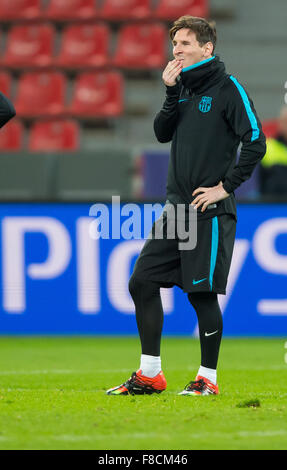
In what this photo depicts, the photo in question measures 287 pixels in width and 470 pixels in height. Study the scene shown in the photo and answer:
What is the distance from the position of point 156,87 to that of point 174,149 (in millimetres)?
8193

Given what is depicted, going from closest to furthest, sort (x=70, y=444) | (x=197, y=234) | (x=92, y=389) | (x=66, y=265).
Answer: (x=70, y=444) < (x=197, y=234) < (x=92, y=389) < (x=66, y=265)

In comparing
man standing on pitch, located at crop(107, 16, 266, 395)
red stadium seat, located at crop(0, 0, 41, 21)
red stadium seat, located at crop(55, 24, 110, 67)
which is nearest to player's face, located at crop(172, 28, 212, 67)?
man standing on pitch, located at crop(107, 16, 266, 395)

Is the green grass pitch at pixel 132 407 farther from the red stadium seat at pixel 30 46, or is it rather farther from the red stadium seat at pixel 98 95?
the red stadium seat at pixel 30 46

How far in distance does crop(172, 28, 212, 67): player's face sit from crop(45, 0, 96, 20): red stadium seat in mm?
8703

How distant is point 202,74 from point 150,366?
1478 millimetres

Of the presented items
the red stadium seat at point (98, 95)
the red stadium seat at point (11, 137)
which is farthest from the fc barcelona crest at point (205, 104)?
the red stadium seat at point (98, 95)

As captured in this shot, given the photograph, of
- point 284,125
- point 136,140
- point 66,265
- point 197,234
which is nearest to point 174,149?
point 197,234

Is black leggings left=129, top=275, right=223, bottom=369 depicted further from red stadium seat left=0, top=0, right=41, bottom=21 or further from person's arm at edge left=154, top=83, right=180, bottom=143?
red stadium seat left=0, top=0, right=41, bottom=21

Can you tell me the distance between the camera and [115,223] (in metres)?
8.16

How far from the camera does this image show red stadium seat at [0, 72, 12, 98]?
12320mm

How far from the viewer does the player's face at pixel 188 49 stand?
452cm

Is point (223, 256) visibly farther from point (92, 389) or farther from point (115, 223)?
point (115, 223)

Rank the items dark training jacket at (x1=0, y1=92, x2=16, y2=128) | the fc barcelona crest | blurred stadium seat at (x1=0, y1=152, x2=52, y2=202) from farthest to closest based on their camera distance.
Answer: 1. blurred stadium seat at (x1=0, y1=152, x2=52, y2=202)
2. dark training jacket at (x1=0, y1=92, x2=16, y2=128)
3. the fc barcelona crest

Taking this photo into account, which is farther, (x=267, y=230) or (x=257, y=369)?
(x=267, y=230)
